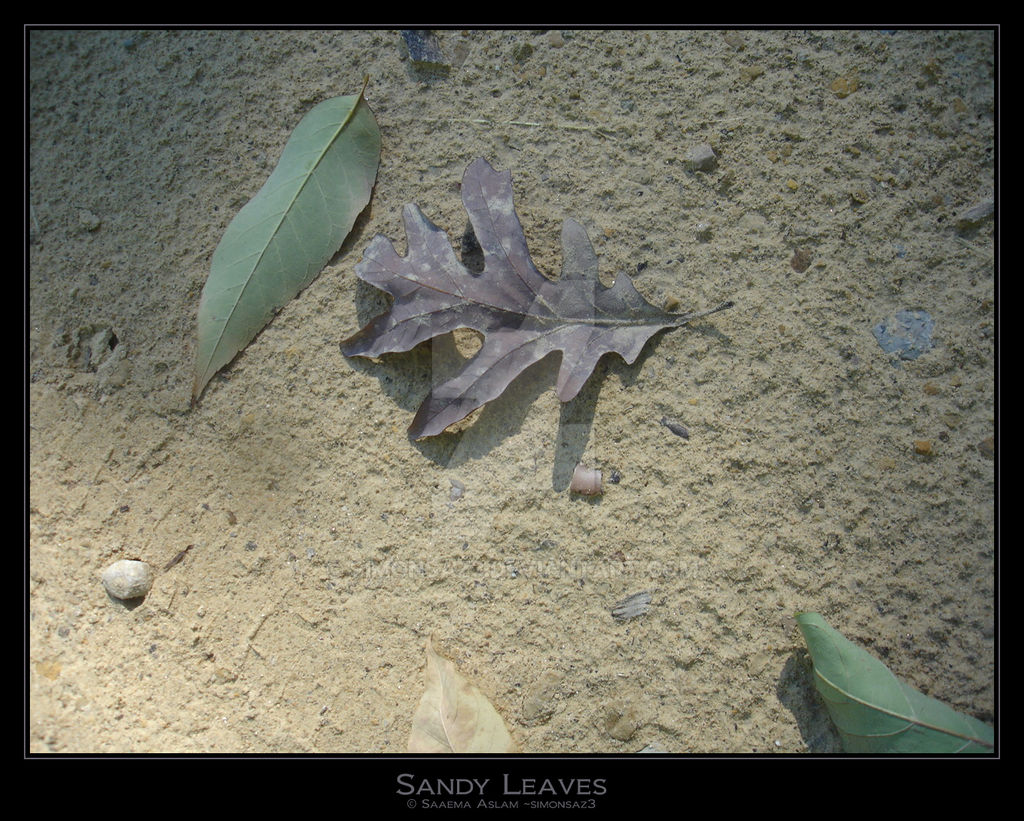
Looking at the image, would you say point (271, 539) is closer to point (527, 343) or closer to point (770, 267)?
point (527, 343)

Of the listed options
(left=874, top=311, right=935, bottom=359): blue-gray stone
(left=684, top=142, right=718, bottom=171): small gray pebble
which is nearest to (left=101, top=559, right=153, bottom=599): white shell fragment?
(left=684, top=142, right=718, bottom=171): small gray pebble

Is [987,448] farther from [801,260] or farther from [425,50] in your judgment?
[425,50]

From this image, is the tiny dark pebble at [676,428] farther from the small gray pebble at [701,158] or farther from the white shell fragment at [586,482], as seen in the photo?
the small gray pebble at [701,158]

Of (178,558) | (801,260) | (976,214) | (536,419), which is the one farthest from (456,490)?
(976,214)

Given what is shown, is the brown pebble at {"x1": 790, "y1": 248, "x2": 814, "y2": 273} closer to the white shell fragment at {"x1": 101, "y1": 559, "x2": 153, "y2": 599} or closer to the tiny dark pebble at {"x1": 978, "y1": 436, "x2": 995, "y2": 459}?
the tiny dark pebble at {"x1": 978, "y1": 436, "x2": 995, "y2": 459}

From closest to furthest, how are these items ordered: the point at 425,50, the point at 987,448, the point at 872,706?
the point at 872,706
the point at 987,448
the point at 425,50
